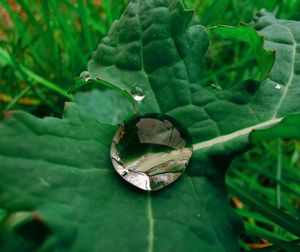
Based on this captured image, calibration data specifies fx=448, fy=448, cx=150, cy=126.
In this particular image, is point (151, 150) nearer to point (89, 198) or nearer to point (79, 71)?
point (89, 198)

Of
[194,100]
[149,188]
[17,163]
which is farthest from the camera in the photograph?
[194,100]

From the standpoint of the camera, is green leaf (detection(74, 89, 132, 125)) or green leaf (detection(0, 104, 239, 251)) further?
green leaf (detection(74, 89, 132, 125))

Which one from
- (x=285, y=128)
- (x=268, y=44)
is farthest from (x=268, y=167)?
(x=285, y=128)

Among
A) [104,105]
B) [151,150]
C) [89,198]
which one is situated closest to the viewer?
A: [89,198]

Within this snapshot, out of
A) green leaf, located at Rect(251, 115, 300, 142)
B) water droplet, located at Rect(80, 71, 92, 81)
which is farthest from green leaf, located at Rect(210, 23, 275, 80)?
water droplet, located at Rect(80, 71, 92, 81)

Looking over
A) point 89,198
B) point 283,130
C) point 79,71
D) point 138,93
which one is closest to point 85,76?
point 138,93

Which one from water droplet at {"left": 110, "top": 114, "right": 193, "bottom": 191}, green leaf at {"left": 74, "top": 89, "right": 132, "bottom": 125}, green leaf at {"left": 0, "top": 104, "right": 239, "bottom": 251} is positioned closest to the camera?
green leaf at {"left": 0, "top": 104, "right": 239, "bottom": 251}

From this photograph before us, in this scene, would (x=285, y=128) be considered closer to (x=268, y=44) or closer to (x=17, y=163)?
(x=268, y=44)

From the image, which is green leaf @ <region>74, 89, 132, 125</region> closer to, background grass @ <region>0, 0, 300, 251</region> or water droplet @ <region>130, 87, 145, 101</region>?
background grass @ <region>0, 0, 300, 251</region>

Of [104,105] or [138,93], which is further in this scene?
[104,105]
